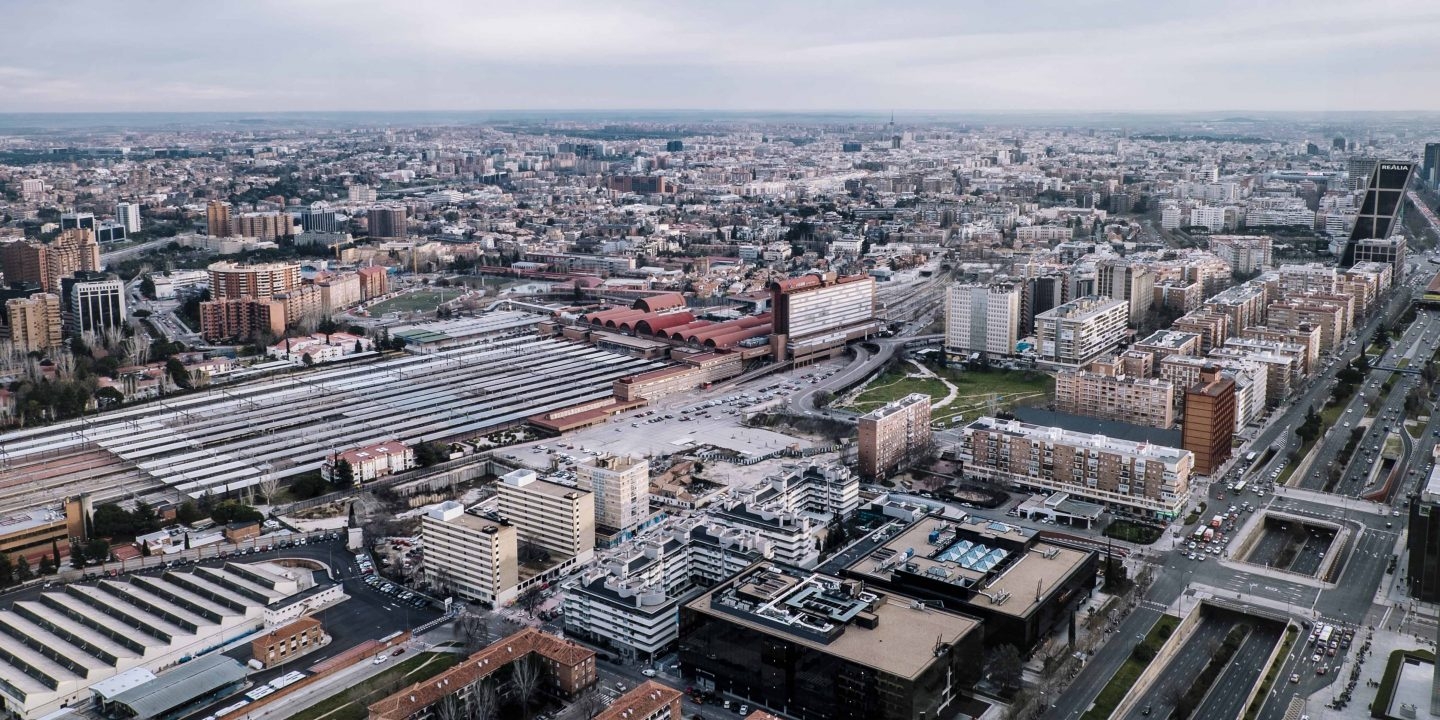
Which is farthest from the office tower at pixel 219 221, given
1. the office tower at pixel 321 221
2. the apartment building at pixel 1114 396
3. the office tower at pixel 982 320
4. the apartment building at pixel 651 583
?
the apartment building at pixel 651 583

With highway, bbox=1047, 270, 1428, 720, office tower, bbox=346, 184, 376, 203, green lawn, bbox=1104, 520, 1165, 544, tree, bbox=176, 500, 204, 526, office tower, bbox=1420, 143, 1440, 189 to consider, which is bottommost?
highway, bbox=1047, 270, 1428, 720

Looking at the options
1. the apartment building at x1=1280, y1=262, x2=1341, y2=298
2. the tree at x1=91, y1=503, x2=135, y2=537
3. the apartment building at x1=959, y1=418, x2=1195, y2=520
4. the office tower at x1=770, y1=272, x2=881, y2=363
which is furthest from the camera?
the apartment building at x1=1280, y1=262, x2=1341, y2=298

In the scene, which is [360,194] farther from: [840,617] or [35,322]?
[840,617]

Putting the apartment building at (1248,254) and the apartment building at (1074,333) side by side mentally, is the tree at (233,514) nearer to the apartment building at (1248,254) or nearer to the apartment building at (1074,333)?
the apartment building at (1074,333)

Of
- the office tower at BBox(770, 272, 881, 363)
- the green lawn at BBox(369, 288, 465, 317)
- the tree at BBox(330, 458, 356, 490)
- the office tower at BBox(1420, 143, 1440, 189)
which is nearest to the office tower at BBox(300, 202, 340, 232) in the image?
the green lawn at BBox(369, 288, 465, 317)

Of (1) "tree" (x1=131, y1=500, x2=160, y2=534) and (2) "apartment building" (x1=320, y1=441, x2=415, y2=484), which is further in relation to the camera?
(2) "apartment building" (x1=320, y1=441, x2=415, y2=484)

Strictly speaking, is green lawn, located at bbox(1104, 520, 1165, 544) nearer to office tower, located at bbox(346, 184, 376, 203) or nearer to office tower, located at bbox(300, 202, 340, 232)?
office tower, located at bbox(300, 202, 340, 232)

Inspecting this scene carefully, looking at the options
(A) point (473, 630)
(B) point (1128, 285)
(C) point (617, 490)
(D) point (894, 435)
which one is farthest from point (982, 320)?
(A) point (473, 630)
